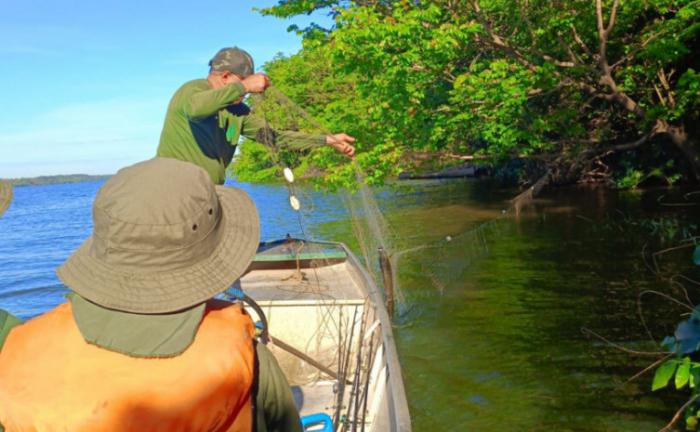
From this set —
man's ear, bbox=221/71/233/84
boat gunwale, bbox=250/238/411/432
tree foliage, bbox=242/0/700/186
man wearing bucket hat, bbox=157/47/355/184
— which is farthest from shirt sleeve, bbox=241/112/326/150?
tree foliage, bbox=242/0/700/186

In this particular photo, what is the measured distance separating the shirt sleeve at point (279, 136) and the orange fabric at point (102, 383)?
3202 mm

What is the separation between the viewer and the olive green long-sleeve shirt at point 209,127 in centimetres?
339

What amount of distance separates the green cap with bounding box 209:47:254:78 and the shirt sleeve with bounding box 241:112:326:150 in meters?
0.79

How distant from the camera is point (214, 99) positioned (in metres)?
3.34

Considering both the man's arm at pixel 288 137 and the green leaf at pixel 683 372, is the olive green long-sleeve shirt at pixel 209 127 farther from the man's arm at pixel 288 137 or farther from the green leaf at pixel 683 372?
the green leaf at pixel 683 372

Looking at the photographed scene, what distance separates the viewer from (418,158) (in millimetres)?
17141

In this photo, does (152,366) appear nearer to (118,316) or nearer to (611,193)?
(118,316)

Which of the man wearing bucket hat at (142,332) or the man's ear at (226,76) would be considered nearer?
the man wearing bucket hat at (142,332)

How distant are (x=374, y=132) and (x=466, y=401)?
1026 centimetres

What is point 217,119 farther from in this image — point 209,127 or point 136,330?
point 136,330

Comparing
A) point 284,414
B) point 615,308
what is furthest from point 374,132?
point 284,414

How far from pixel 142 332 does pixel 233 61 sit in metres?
2.66

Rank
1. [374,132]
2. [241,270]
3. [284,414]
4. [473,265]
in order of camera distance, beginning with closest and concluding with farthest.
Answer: [241,270] → [284,414] → [473,265] → [374,132]

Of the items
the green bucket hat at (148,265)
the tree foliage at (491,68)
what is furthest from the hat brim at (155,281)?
the tree foliage at (491,68)
